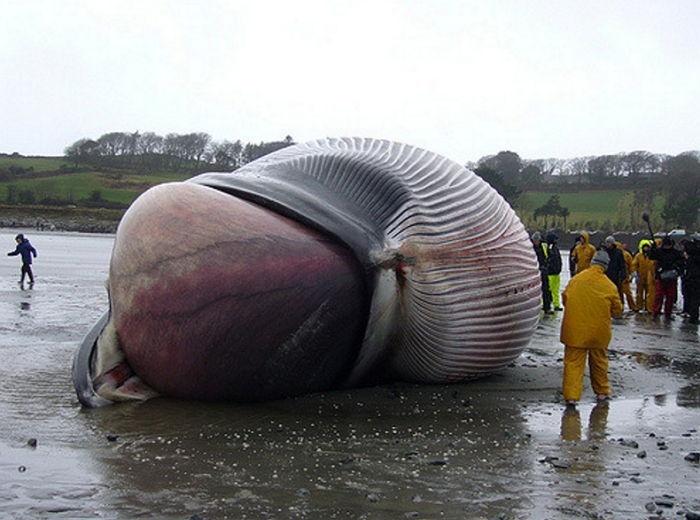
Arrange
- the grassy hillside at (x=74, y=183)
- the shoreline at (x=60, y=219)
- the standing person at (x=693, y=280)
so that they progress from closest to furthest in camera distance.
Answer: the standing person at (x=693, y=280), the shoreline at (x=60, y=219), the grassy hillside at (x=74, y=183)

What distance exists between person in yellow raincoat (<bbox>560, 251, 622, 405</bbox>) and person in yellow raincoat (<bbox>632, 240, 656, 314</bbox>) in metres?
11.9

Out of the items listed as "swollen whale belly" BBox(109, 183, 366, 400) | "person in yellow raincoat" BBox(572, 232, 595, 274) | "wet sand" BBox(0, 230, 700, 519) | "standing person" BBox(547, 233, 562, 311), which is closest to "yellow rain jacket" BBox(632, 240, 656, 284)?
"person in yellow raincoat" BBox(572, 232, 595, 274)

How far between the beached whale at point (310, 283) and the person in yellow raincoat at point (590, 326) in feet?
1.32

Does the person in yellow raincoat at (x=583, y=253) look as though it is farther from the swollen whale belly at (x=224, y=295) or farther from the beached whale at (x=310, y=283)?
the swollen whale belly at (x=224, y=295)

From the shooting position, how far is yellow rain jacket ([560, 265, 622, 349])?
7.52m

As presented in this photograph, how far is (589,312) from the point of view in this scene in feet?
24.8

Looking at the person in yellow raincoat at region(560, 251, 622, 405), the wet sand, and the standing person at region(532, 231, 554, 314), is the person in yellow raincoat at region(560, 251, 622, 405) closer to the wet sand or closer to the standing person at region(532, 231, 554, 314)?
the wet sand

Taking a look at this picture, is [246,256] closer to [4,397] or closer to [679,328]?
[4,397]

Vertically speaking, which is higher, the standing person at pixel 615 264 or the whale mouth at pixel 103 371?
the standing person at pixel 615 264

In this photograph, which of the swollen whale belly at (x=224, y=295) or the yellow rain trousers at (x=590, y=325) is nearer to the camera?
the swollen whale belly at (x=224, y=295)

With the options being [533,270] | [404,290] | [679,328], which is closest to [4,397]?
[404,290]

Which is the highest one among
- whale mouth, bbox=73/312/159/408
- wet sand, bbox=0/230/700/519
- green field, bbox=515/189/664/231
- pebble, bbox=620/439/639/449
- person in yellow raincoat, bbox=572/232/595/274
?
green field, bbox=515/189/664/231

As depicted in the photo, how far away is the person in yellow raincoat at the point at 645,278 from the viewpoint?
62.7ft

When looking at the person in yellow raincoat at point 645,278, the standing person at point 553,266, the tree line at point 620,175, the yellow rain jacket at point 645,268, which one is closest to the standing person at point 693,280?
the person in yellow raincoat at point 645,278
